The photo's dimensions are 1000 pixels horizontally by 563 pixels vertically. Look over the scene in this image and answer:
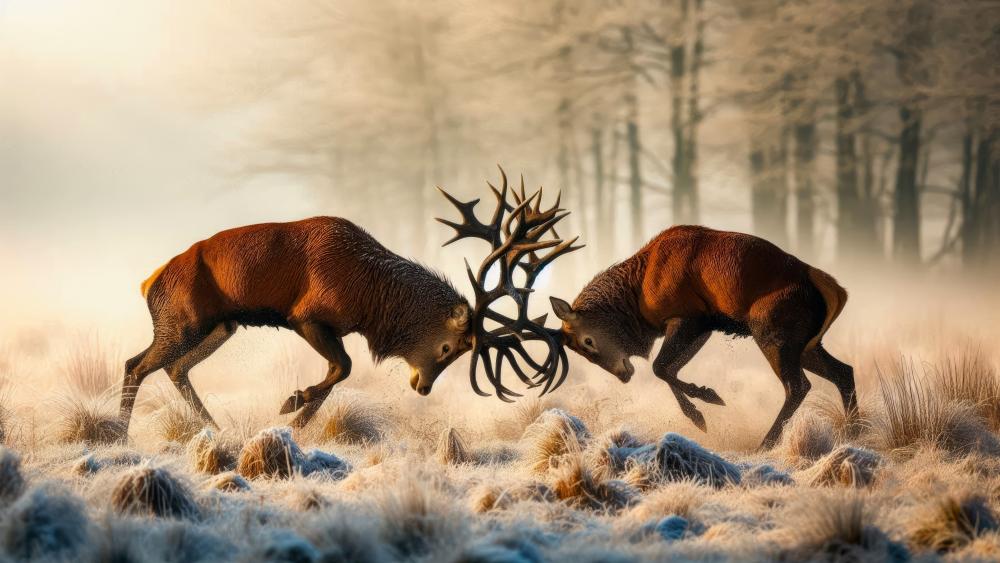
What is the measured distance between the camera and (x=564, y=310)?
7.70 meters

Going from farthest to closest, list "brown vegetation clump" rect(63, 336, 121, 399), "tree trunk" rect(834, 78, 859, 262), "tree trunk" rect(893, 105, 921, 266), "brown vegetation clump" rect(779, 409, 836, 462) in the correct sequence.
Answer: "tree trunk" rect(834, 78, 859, 262) → "tree trunk" rect(893, 105, 921, 266) → "brown vegetation clump" rect(63, 336, 121, 399) → "brown vegetation clump" rect(779, 409, 836, 462)

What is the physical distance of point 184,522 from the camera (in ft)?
14.4

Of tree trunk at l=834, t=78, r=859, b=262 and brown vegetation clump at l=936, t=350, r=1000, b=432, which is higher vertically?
tree trunk at l=834, t=78, r=859, b=262

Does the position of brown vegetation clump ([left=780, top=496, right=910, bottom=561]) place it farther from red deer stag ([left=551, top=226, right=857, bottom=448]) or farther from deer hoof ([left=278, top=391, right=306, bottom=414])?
deer hoof ([left=278, top=391, right=306, bottom=414])

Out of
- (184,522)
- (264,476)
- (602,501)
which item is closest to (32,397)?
(264,476)

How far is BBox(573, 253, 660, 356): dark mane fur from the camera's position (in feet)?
25.3

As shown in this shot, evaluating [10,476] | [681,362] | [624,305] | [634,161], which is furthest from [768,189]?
[10,476]

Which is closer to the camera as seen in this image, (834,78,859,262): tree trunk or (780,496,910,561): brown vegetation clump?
(780,496,910,561): brown vegetation clump

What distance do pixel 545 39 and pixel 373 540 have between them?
53.9 ft

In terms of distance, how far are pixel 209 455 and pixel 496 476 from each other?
1753 millimetres

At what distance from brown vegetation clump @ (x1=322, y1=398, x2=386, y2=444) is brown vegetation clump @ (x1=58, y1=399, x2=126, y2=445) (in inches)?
58.0

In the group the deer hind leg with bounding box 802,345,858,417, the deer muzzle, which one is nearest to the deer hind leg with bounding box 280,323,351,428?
the deer muzzle

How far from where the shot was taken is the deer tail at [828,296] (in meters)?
7.05

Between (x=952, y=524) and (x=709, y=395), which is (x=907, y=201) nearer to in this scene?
(x=709, y=395)
